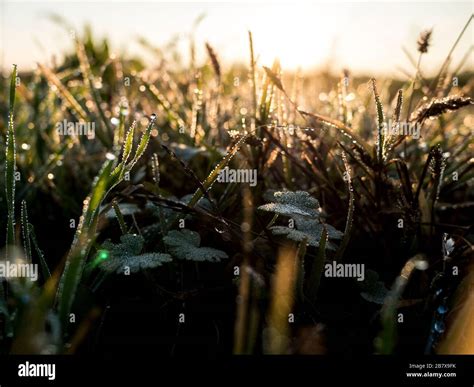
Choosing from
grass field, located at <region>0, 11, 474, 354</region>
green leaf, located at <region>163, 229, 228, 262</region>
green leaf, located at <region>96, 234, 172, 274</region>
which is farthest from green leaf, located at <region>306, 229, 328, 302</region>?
green leaf, located at <region>96, 234, 172, 274</region>

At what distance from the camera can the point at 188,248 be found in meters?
1.00

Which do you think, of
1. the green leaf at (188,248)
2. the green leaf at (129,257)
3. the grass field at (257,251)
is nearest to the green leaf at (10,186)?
the grass field at (257,251)

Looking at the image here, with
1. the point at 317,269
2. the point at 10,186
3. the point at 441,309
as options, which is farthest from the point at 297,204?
the point at 10,186

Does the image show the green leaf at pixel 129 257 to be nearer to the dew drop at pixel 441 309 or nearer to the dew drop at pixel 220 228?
the dew drop at pixel 220 228

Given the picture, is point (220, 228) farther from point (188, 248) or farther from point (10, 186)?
point (10, 186)

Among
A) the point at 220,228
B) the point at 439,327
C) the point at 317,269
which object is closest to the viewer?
the point at 439,327

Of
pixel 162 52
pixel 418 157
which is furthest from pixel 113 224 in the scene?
pixel 162 52

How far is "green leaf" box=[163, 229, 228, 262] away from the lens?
3.18ft

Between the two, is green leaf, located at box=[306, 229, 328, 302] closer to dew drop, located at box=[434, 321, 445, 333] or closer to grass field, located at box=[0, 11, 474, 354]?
grass field, located at box=[0, 11, 474, 354]

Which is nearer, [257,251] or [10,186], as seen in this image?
[10,186]

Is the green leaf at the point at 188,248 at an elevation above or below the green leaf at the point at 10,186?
below

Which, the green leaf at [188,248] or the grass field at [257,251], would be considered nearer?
the grass field at [257,251]

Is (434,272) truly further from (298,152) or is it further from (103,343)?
(103,343)

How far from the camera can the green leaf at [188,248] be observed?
97cm
